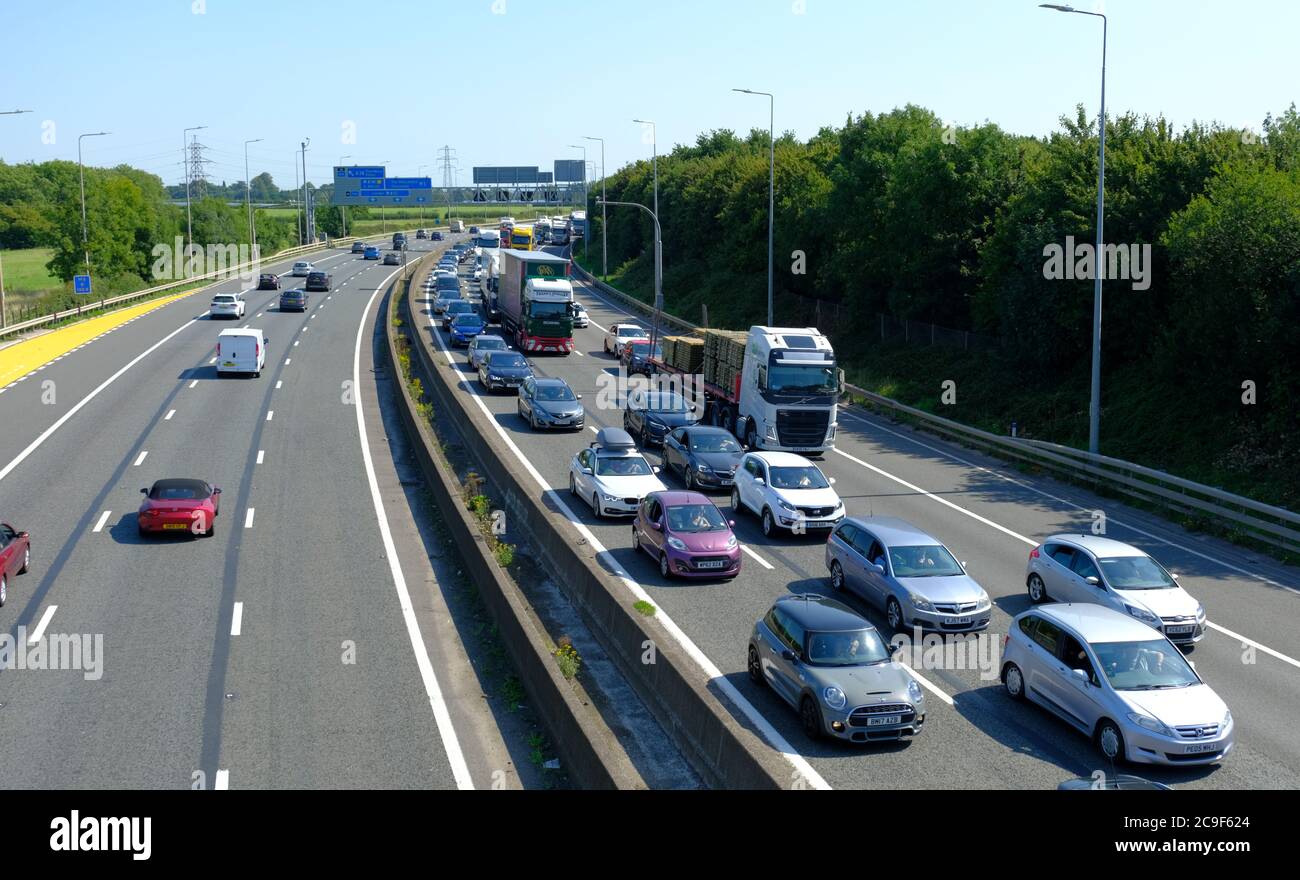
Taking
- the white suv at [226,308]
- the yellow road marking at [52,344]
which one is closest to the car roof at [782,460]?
the yellow road marking at [52,344]

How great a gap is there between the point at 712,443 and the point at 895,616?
11.5 m

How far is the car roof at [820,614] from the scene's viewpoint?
55.2ft

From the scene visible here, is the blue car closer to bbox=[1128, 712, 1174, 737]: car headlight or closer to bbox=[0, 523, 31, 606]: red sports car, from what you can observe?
bbox=[0, 523, 31, 606]: red sports car

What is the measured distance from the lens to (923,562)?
20844mm

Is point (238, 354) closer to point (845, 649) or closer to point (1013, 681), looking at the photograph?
point (845, 649)

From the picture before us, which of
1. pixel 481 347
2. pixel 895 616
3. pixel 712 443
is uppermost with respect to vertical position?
pixel 481 347

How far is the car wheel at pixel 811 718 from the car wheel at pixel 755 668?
1.50m

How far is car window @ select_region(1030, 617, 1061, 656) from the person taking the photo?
16.8 meters

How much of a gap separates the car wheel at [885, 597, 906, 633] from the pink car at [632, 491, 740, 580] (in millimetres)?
3474

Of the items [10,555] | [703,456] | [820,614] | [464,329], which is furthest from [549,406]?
[820,614]

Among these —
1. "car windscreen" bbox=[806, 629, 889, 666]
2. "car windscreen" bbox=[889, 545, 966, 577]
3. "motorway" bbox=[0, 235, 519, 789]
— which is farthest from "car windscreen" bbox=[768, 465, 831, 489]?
"car windscreen" bbox=[806, 629, 889, 666]

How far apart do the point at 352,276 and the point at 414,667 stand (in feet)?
263

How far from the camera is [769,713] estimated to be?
1681 centimetres

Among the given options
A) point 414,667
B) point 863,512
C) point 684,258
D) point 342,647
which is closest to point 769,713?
point 414,667
